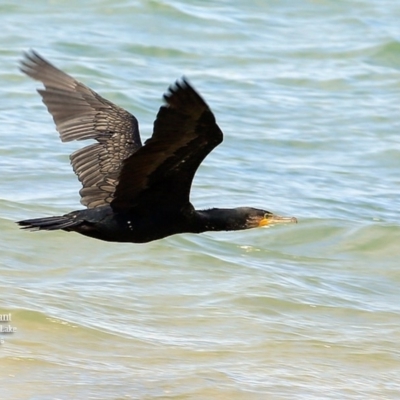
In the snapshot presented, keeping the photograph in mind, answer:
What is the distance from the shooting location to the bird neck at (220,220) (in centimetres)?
680

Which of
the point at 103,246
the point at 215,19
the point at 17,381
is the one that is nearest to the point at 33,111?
the point at 103,246

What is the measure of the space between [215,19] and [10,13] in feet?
10.9

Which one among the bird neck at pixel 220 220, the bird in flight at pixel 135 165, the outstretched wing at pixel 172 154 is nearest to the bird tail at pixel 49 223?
the bird in flight at pixel 135 165

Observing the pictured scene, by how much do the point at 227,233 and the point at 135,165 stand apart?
3.98 metres

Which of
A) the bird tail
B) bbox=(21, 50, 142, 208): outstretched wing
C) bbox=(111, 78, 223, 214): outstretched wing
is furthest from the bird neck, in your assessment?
the bird tail

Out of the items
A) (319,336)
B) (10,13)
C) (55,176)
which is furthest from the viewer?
(10,13)

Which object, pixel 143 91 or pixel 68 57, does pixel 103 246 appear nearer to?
pixel 143 91

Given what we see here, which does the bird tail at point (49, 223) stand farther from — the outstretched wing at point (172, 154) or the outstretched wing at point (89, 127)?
the outstretched wing at point (89, 127)

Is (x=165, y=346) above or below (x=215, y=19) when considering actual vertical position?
below

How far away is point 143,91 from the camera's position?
46.4 ft

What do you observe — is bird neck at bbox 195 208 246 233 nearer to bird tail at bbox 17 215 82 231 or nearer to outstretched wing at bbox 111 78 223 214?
outstretched wing at bbox 111 78 223 214

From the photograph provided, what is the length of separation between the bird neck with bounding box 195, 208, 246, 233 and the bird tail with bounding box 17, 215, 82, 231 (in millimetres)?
814

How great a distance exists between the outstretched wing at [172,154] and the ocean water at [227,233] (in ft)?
3.52

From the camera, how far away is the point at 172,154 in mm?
6043
